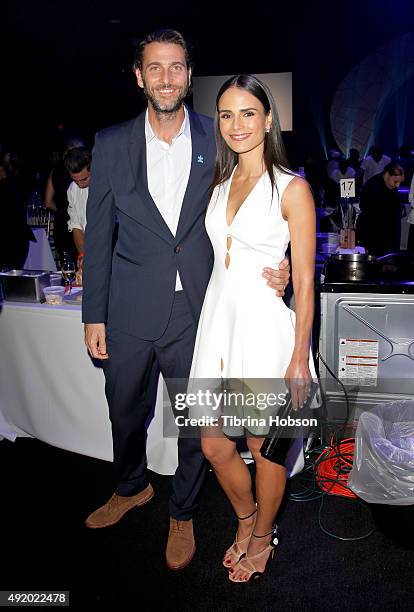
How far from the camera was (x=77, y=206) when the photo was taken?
3.84m

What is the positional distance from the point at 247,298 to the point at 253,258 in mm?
116

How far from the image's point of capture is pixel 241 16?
10672 millimetres

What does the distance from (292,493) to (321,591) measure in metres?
0.58

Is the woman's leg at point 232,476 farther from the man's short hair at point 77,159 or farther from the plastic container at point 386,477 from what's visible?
the man's short hair at point 77,159

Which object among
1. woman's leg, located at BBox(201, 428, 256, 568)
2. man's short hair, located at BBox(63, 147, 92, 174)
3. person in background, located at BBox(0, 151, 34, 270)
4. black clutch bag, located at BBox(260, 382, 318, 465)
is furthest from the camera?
person in background, located at BBox(0, 151, 34, 270)

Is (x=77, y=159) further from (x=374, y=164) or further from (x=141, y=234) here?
(x=374, y=164)

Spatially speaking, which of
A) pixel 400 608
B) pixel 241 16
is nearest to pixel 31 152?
pixel 241 16

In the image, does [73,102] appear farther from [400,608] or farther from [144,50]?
[400,608]

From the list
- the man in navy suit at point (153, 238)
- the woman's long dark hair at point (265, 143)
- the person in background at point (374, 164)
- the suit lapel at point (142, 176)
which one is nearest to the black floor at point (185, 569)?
the man in navy suit at point (153, 238)

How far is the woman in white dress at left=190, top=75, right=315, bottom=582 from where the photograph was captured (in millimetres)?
1547

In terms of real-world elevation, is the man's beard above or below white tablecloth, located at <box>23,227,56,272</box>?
above

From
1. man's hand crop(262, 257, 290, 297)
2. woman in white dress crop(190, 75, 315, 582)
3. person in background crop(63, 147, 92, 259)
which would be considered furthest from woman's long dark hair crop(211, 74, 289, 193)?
person in background crop(63, 147, 92, 259)

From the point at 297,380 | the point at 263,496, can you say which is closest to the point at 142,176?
the point at 297,380

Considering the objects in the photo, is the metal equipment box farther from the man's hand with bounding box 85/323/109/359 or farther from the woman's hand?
the man's hand with bounding box 85/323/109/359
